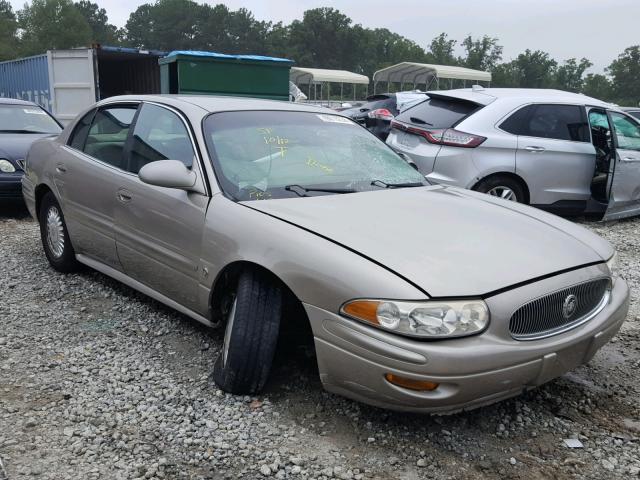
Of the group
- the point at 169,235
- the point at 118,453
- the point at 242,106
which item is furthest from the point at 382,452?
the point at 242,106

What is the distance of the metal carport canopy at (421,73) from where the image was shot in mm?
25656

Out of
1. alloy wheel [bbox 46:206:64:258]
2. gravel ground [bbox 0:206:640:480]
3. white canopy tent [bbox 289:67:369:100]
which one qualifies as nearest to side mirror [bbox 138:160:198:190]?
gravel ground [bbox 0:206:640:480]

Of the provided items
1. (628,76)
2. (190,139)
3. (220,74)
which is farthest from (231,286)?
(628,76)

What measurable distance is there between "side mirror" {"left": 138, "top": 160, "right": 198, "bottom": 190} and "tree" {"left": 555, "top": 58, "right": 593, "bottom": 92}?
80.0m

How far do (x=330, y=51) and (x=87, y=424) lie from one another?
88.2 m

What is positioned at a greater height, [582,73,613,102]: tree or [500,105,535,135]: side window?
[582,73,613,102]: tree

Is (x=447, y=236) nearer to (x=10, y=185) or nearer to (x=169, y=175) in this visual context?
(x=169, y=175)

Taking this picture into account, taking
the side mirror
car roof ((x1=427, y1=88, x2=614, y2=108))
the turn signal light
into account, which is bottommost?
the turn signal light

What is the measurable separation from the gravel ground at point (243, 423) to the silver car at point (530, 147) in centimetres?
329

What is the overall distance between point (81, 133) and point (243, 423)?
2.89 m

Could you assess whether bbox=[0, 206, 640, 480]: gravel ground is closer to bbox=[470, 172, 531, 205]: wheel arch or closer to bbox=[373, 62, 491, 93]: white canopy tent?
bbox=[470, 172, 531, 205]: wheel arch

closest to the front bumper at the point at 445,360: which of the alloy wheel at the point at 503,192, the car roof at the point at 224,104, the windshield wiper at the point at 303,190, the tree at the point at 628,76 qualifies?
the windshield wiper at the point at 303,190

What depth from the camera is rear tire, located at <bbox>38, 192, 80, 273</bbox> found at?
4.64 metres

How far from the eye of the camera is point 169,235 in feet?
11.1
